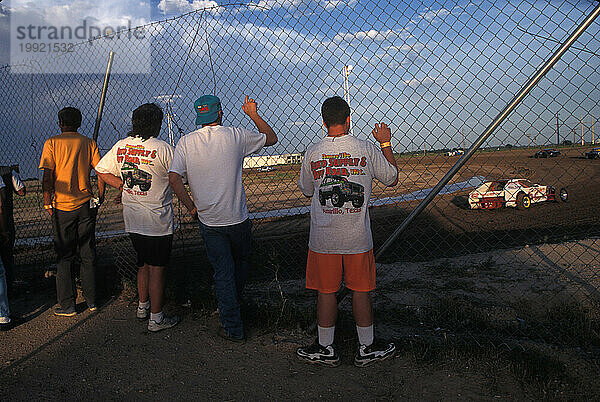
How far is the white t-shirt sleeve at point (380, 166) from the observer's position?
10.5 feet

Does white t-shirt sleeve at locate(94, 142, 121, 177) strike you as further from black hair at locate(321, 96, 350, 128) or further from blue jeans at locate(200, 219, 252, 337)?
black hair at locate(321, 96, 350, 128)

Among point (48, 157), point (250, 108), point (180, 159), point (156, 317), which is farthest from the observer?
point (48, 157)

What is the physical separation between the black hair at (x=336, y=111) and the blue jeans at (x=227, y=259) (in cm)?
115

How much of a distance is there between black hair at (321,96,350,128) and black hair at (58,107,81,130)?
2862mm

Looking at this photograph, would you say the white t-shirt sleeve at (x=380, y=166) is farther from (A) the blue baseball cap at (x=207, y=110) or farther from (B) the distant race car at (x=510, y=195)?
(B) the distant race car at (x=510, y=195)

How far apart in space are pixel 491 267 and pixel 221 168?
494 centimetres

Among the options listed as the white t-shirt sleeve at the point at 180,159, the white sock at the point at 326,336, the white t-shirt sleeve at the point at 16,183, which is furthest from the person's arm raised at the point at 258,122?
the white t-shirt sleeve at the point at 16,183

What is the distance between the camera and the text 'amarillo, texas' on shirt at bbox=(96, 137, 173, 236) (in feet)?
13.1

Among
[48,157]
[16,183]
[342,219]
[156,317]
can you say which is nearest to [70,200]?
[48,157]

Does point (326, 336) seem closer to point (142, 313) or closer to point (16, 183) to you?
point (142, 313)

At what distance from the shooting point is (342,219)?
3.21m

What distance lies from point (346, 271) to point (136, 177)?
2.04 m

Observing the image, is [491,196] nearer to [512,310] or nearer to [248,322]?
[512,310]

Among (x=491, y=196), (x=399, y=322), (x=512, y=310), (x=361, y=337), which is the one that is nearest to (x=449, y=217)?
(x=491, y=196)
